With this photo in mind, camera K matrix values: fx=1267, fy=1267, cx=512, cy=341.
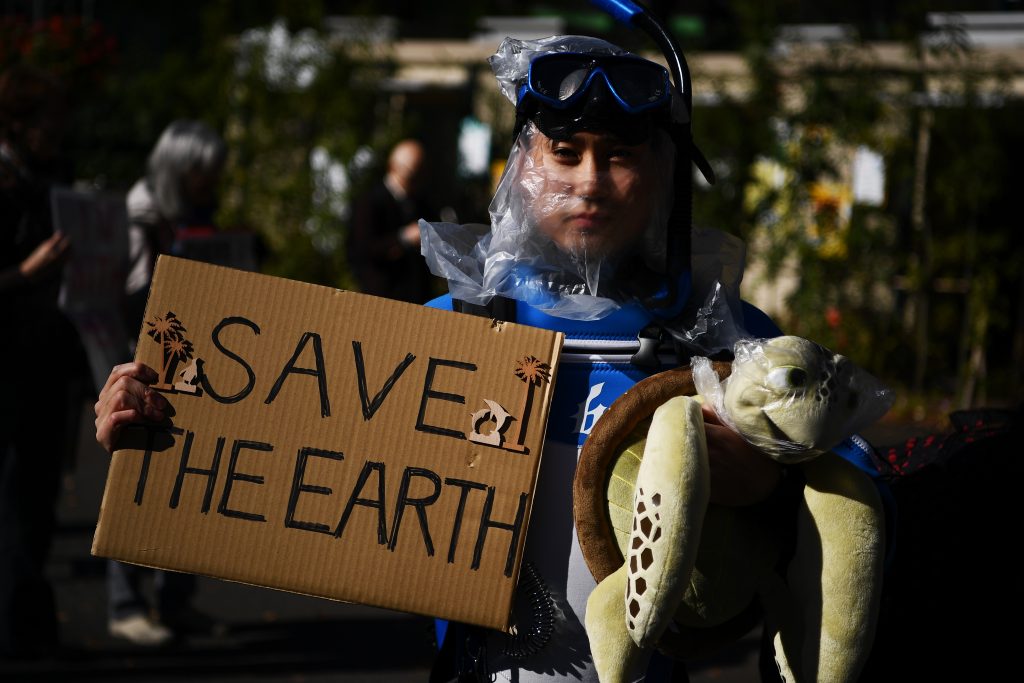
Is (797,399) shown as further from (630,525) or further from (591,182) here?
(591,182)

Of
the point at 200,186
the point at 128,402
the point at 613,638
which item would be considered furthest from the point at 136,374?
the point at 200,186

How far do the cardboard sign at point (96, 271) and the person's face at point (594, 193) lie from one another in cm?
308

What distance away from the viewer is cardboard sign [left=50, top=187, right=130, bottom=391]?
193 inches

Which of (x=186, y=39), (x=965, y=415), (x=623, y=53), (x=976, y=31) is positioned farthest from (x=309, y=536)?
(x=186, y=39)

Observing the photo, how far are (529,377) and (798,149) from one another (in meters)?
9.11

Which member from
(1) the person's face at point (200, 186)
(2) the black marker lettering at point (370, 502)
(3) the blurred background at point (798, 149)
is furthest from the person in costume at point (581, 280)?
(3) the blurred background at point (798, 149)

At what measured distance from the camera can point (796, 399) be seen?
1.86m

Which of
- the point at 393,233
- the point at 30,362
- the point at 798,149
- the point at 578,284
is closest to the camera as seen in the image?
the point at 578,284

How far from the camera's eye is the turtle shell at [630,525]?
200cm

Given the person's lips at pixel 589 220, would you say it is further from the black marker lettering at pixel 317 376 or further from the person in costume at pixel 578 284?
the black marker lettering at pixel 317 376

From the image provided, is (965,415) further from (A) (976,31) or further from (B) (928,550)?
(A) (976,31)

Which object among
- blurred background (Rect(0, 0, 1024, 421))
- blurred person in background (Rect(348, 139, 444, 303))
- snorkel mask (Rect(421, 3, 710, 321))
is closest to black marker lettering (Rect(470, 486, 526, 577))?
snorkel mask (Rect(421, 3, 710, 321))

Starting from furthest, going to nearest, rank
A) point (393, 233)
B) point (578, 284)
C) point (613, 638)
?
point (393, 233) → point (578, 284) → point (613, 638)

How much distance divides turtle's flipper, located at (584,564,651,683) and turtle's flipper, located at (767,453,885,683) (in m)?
0.26
